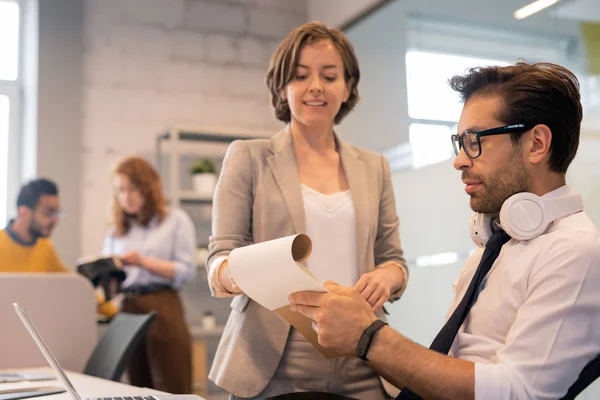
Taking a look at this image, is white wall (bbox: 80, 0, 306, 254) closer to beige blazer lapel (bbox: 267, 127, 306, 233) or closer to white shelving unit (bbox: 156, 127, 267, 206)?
white shelving unit (bbox: 156, 127, 267, 206)

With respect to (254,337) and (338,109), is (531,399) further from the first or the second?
(338,109)

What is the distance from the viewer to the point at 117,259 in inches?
140

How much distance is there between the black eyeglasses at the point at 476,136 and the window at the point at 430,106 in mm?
2130

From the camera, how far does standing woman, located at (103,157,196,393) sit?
11.8ft

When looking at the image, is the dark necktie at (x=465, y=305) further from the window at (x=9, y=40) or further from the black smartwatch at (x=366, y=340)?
the window at (x=9, y=40)

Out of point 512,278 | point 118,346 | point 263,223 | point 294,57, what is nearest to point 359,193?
point 263,223

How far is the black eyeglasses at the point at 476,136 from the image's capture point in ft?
4.08

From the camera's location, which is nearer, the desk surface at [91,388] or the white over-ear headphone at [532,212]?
the white over-ear headphone at [532,212]

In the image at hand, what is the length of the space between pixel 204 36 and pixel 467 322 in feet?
14.3

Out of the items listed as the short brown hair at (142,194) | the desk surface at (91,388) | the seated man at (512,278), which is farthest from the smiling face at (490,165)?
the short brown hair at (142,194)

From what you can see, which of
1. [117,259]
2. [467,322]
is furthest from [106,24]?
[467,322]

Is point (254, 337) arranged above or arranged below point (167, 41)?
below

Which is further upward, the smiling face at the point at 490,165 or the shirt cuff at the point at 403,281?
the smiling face at the point at 490,165

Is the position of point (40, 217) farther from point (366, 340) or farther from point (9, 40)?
point (366, 340)
